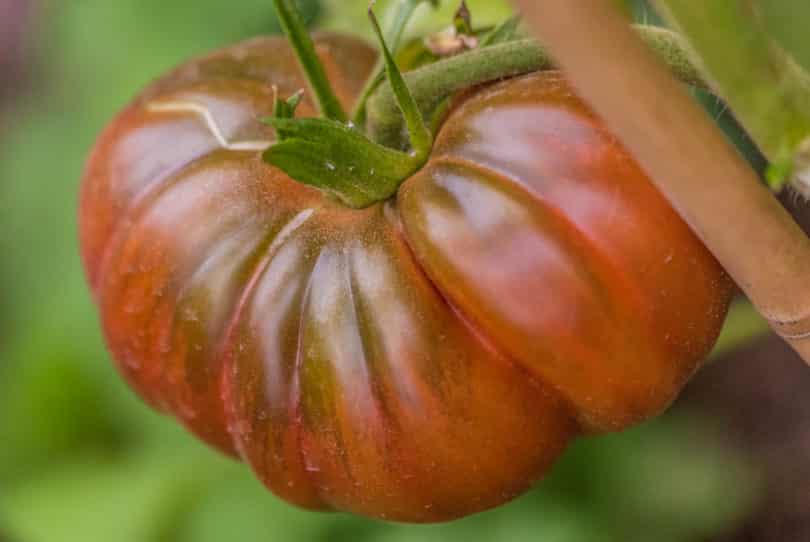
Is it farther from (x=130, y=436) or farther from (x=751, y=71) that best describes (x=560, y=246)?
(x=130, y=436)

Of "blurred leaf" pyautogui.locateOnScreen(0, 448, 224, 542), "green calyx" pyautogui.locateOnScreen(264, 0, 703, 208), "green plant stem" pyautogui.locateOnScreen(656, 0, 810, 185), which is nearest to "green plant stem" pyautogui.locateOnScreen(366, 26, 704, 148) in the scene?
"green calyx" pyautogui.locateOnScreen(264, 0, 703, 208)

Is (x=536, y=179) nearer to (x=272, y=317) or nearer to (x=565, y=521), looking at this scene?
(x=272, y=317)

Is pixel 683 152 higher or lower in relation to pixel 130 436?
higher

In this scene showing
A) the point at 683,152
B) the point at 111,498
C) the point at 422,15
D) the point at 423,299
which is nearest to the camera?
the point at 683,152

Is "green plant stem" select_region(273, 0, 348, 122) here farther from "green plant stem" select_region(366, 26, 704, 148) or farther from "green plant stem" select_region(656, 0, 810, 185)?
"green plant stem" select_region(656, 0, 810, 185)

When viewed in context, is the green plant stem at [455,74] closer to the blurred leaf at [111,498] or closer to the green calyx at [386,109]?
the green calyx at [386,109]

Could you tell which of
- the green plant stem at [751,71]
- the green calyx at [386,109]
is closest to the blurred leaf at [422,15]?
the green calyx at [386,109]

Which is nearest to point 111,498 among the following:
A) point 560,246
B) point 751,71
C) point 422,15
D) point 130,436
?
point 130,436

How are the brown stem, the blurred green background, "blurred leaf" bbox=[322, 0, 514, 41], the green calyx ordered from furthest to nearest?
the blurred green background < "blurred leaf" bbox=[322, 0, 514, 41] < the green calyx < the brown stem
